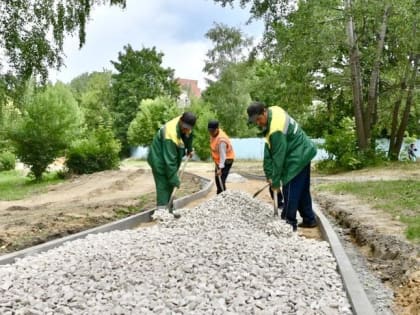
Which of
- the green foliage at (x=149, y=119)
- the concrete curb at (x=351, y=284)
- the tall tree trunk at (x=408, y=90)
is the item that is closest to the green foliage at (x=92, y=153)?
the tall tree trunk at (x=408, y=90)

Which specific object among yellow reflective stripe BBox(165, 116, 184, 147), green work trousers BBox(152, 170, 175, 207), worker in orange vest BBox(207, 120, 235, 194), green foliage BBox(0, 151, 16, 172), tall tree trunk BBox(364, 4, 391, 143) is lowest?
green foliage BBox(0, 151, 16, 172)

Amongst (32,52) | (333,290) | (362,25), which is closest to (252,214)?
(333,290)

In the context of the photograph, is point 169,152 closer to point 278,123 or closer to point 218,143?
point 278,123

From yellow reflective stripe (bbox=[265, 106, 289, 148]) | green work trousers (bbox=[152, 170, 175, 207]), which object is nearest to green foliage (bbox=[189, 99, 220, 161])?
green work trousers (bbox=[152, 170, 175, 207])

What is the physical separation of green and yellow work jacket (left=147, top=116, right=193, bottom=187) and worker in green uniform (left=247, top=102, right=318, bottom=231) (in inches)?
54.7

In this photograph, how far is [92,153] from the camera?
24844 mm

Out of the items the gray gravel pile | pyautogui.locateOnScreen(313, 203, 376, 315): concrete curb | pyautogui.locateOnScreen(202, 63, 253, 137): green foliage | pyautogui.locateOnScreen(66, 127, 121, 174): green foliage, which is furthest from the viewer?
pyautogui.locateOnScreen(202, 63, 253, 137): green foliage

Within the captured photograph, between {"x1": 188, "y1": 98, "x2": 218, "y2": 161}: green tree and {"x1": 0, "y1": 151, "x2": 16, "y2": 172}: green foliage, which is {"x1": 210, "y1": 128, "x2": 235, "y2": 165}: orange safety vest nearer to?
Result: {"x1": 188, "y1": 98, "x2": 218, "y2": 161}: green tree

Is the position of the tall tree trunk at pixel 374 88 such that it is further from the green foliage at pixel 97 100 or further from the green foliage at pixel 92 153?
the green foliage at pixel 97 100

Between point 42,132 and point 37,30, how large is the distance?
10442 millimetres

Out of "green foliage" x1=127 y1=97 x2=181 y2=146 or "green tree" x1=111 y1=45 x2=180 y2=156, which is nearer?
"green foliage" x1=127 y1=97 x2=181 y2=146

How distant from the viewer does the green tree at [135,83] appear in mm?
55116

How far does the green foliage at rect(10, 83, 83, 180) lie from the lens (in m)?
23.0

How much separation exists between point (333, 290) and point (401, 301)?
543 millimetres
